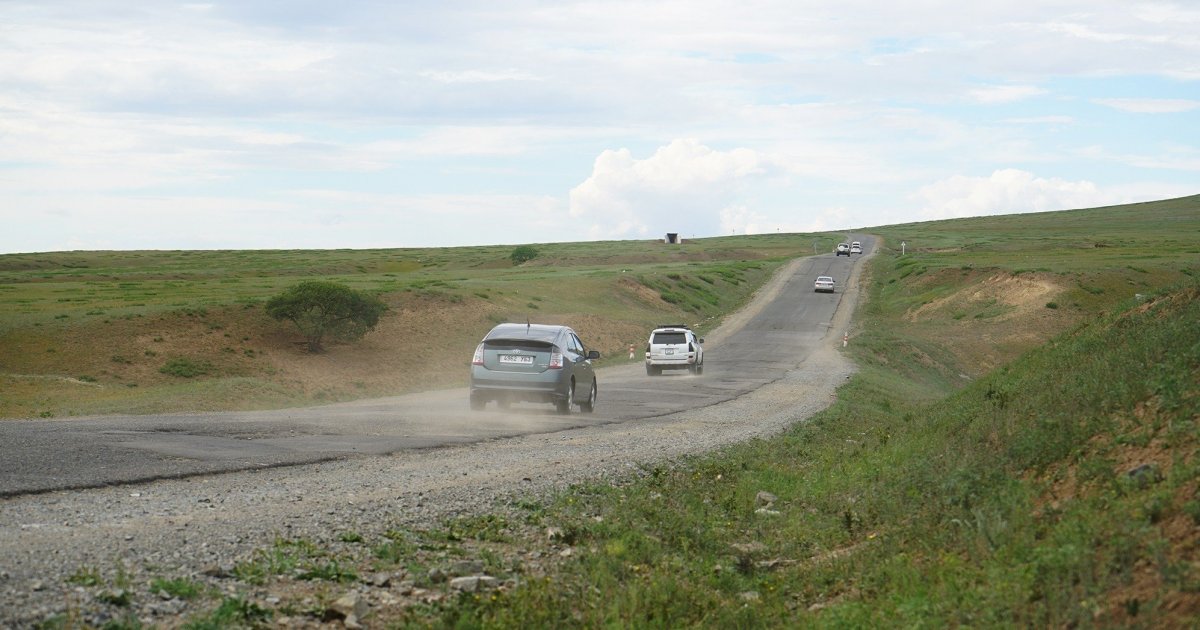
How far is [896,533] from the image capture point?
9609mm

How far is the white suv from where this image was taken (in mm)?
37781

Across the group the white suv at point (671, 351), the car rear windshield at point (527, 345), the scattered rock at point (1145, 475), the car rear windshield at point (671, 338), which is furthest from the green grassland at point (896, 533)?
the car rear windshield at point (671, 338)

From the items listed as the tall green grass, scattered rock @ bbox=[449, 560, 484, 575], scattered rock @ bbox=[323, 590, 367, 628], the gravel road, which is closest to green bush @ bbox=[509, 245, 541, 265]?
the gravel road

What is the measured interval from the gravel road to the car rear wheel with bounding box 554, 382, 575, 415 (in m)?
3.04

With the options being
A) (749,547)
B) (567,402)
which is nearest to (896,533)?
(749,547)

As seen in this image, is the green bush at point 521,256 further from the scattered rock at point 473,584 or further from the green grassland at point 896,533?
the scattered rock at point 473,584

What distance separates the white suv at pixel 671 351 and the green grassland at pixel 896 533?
67.9 ft

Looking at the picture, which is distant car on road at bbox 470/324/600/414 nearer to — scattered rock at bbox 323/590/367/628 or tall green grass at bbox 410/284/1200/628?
tall green grass at bbox 410/284/1200/628

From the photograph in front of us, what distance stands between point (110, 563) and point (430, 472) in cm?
587

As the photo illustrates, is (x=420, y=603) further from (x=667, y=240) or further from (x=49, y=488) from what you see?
(x=667, y=240)

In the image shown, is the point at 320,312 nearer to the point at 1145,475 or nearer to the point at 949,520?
the point at 949,520

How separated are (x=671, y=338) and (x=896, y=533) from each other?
28.6 m

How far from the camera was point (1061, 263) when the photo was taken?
262 feet

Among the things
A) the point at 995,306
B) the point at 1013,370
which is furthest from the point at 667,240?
the point at 1013,370
